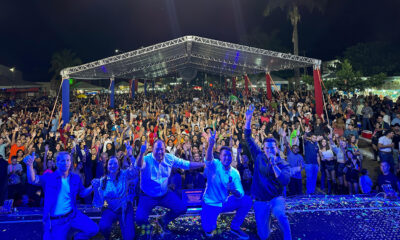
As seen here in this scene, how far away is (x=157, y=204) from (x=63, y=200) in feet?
4.13

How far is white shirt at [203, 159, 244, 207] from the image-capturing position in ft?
11.6

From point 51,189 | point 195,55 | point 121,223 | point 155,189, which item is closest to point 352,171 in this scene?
point 155,189

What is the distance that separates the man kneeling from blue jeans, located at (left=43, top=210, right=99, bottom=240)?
154cm

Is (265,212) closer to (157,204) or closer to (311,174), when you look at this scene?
(157,204)

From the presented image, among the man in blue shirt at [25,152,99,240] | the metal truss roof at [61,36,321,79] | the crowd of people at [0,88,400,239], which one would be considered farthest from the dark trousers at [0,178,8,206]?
the metal truss roof at [61,36,321,79]

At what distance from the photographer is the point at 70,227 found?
312 centimetres

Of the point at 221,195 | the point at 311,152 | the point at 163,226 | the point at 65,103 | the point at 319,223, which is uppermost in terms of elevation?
the point at 65,103

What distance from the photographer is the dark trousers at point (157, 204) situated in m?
3.59

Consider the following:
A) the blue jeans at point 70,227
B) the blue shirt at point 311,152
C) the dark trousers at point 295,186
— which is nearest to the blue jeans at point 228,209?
the blue jeans at point 70,227

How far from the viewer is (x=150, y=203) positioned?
3.58m

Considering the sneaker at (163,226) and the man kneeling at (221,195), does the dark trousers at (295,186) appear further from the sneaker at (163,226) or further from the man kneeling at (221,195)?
the sneaker at (163,226)

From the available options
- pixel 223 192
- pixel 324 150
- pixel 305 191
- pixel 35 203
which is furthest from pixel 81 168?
pixel 324 150

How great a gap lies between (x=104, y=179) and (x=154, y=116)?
9292mm

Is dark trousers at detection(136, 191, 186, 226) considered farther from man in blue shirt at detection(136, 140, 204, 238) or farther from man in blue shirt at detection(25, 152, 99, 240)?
man in blue shirt at detection(25, 152, 99, 240)
